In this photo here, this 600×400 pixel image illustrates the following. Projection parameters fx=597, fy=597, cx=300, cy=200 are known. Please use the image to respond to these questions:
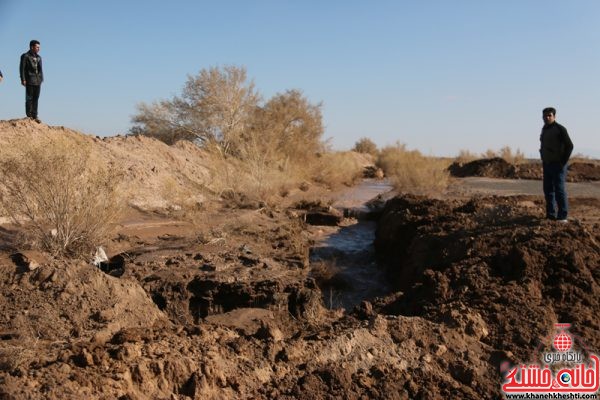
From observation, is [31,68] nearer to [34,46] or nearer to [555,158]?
[34,46]

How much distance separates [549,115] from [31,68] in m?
9.88

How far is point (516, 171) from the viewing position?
28141mm

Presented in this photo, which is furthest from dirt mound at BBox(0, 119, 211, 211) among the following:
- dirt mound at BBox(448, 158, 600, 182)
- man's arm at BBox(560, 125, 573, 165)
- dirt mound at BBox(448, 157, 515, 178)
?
dirt mound at BBox(448, 158, 600, 182)

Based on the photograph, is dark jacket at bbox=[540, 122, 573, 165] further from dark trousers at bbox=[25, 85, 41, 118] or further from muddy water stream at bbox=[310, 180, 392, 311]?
dark trousers at bbox=[25, 85, 41, 118]

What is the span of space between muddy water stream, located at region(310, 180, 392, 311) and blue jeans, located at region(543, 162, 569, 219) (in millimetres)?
3033

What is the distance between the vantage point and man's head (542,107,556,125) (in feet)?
31.7

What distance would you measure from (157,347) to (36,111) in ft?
36.6

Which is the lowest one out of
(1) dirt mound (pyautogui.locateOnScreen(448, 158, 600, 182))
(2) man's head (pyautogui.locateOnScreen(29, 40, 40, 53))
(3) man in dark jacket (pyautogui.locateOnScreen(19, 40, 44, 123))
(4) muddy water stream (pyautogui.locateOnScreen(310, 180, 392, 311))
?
(4) muddy water stream (pyautogui.locateOnScreen(310, 180, 392, 311))

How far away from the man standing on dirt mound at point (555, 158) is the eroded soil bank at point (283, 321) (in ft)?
1.34

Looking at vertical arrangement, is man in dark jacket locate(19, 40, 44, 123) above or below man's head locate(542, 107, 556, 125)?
above

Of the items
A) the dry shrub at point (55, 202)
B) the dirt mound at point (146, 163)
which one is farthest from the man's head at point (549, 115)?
the dirt mound at point (146, 163)

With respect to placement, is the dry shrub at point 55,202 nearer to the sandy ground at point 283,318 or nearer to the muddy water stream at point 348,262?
the sandy ground at point 283,318

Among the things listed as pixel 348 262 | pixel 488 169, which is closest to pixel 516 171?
pixel 488 169

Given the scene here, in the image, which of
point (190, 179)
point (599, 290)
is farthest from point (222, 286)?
point (190, 179)
